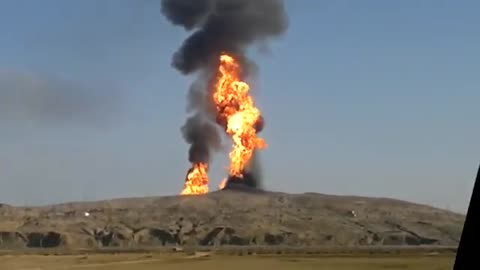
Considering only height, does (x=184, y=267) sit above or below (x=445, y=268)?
below

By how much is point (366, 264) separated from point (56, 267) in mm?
39860

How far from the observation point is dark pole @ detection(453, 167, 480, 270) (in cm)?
599

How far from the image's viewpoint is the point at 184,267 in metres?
101

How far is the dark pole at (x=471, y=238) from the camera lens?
5.99 metres

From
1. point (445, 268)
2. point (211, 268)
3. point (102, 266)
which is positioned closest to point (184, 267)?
point (211, 268)

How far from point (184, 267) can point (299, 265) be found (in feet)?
46.6

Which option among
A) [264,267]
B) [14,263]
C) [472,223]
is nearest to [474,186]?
[472,223]

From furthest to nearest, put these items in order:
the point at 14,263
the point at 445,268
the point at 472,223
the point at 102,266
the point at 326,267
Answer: the point at 14,263 < the point at 102,266 < the point at 326,267 < the point at 445,268 < the point at 472,223

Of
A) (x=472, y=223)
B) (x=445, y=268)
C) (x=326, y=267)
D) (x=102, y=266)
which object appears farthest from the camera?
(x=102, y=266)

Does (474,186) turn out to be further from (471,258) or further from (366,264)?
(366,264)

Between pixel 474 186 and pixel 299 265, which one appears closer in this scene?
pixel 474 186

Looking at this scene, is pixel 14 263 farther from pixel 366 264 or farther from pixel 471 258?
pixel 471 258

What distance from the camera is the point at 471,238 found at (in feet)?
19.8

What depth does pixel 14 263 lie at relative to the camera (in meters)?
121
